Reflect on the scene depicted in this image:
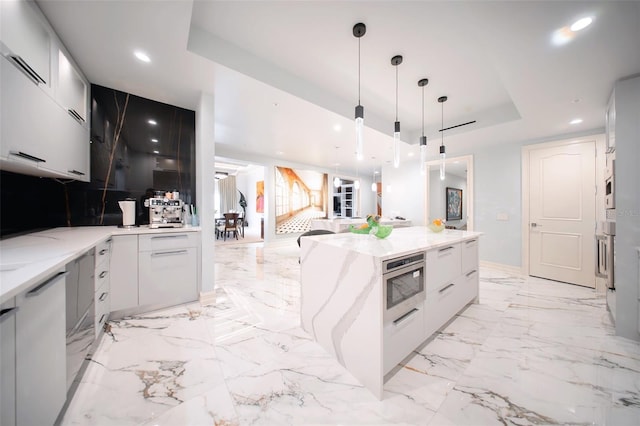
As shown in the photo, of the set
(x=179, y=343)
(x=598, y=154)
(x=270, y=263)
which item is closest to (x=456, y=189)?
(x=598, y=154)

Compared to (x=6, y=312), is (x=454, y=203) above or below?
above

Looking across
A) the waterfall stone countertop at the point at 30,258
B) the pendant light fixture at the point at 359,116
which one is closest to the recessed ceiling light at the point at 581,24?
the pendant light fixture at the point at 359,116

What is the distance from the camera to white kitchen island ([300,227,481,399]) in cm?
129

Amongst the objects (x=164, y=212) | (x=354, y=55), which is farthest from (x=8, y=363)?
(x=354, y=55)

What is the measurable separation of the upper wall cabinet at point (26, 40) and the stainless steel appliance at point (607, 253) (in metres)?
4.68

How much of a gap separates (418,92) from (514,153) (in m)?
2.49

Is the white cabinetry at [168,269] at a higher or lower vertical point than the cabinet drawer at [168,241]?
lower

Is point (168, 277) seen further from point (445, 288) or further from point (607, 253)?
point (607, 253)

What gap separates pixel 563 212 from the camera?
3.47 m

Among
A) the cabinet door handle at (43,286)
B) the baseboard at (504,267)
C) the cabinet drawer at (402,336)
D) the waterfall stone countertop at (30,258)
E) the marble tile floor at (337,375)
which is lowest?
the marble tile floor at (337,375)

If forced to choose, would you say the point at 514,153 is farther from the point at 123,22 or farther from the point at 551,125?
the point at 123,22

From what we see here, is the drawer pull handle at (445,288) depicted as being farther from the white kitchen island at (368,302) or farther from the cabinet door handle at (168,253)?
the cabinet door handle at (168,253)

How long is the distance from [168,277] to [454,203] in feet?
29.7

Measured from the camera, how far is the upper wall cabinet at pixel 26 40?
1239 millimetres
